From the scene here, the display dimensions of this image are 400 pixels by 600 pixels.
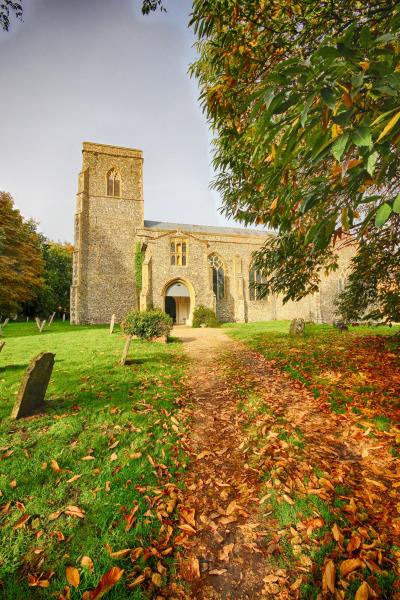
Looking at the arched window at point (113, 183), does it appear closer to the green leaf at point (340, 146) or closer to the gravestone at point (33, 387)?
the gravestone at point (33, 387)

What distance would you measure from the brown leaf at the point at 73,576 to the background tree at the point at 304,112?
3.09m

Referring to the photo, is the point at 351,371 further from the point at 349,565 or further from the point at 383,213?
the point at 383,213

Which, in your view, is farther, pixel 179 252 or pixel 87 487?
pixel 179 252

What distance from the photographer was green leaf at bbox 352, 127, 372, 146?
1.29m

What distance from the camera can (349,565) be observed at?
6.38ft

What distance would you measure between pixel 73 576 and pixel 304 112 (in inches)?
136

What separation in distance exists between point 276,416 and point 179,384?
8.34 ft

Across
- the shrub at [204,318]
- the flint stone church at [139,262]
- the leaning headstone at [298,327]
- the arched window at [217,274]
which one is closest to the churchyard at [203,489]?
the leaning headstone at [298,327]

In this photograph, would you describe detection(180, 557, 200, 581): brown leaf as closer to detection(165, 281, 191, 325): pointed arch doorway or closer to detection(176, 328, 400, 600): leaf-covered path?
detection(176, 328, 400, 600): leaf-covered path

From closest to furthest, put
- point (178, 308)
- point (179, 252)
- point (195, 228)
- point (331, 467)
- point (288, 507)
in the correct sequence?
1. point (288, 507)
2. point (331, 467)
3. point (179, 252)
4. point (178, 308)
5. point (195, 228)

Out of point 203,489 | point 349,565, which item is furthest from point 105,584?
point 349,565

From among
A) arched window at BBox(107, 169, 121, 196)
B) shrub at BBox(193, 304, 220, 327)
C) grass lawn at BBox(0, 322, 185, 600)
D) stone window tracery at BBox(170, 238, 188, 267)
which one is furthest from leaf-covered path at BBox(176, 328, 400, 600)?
arched window at BBox(107, 169, 121, 196)

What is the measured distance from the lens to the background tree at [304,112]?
1.36 metres

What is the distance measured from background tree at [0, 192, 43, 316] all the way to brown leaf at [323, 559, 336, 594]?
29.0 m
